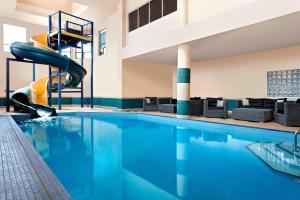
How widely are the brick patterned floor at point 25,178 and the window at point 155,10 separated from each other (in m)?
7.70

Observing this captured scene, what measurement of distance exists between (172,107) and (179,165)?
598 cm

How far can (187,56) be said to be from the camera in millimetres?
7609

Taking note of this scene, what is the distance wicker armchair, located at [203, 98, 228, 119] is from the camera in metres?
7.31

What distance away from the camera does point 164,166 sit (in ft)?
10.5

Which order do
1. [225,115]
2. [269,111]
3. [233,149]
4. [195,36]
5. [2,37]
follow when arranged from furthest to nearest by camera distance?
[2,37] < [225,115] < [195,36] < [269,111] < [233,149]

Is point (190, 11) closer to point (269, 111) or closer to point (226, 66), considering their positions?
point (226, 66)

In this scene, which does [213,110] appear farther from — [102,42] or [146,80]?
[102,42]

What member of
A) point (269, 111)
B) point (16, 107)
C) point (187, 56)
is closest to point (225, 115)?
point (269, 111)

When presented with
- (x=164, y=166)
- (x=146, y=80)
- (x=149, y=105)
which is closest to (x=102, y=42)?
(x=146, y=80)

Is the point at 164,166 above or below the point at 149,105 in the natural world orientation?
below

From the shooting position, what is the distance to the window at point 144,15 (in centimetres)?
975

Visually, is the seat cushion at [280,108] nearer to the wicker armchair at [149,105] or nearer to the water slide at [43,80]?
the wicker armchair at [149,105]

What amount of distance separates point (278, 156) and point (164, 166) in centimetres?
196

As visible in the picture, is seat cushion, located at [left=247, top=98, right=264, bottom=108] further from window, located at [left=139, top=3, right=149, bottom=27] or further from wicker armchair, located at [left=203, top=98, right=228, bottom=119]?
window, located at [left=139, top=3, right=149, bottom=27]
